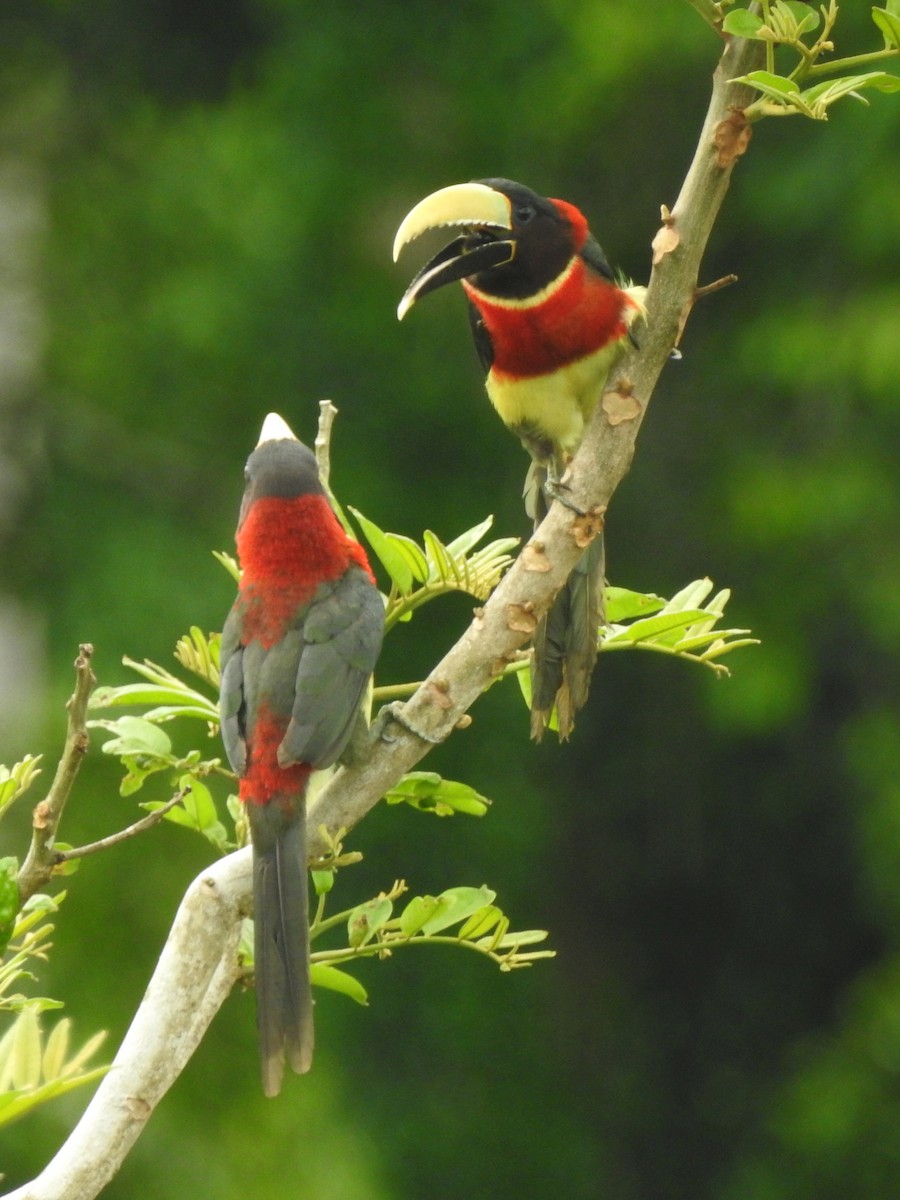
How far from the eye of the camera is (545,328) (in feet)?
8.77

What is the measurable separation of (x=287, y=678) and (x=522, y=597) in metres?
0.55

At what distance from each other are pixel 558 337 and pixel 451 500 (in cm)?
410

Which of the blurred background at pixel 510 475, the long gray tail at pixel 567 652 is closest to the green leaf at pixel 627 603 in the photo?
the long gray tail at pixel 567 652

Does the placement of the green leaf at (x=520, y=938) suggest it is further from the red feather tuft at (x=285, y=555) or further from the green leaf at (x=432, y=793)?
the red feather tuft at (x=285, y=555)

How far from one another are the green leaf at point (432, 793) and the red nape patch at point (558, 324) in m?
0.78

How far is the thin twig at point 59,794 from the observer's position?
5.26 ft

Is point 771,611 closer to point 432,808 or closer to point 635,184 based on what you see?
point 635,184

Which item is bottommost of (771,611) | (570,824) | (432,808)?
(570,824)

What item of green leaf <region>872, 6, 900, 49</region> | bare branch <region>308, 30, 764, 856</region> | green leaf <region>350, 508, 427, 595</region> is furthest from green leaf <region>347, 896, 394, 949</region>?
green leaf <region>872, 6, 900, 49</region>

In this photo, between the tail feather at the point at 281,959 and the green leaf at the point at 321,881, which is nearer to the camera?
the tail feather at the point at 281,959

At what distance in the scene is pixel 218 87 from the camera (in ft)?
24.4

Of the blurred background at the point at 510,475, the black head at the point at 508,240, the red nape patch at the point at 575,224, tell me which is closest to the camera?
the black head at the point at 508,240

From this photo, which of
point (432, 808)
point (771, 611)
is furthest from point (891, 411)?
point (432, 808)

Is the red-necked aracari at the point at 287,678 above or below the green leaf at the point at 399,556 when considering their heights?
below
